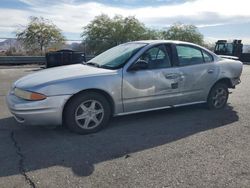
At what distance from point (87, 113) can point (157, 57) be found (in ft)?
5.71

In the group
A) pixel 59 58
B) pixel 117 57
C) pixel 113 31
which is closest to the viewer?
pixel 117 57

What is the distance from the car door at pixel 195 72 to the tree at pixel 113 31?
1065 inches

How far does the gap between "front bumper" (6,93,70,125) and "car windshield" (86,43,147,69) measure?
45.4 inches

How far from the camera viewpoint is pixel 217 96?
272 inches

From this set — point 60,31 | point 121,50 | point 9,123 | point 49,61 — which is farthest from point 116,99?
point 60,31

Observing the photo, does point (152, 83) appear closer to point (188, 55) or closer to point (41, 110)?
point (188, 55)

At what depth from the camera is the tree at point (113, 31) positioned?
111 feet

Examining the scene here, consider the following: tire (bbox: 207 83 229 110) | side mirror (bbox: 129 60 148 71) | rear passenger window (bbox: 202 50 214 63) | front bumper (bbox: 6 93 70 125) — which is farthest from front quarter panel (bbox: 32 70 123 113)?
tire (bbox: 207 83 229 110)

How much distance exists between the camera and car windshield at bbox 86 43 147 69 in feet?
18.8

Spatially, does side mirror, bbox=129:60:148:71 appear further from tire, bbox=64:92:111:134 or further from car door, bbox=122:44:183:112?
tire, bbox=64:92:111:134

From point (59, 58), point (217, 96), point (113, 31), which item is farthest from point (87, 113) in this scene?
point (113, 31)

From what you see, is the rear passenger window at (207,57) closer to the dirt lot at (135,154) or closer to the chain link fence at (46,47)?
the dirt lot at (135,154)

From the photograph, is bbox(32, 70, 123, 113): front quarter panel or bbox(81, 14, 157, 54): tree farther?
bbox(81, 14, 157, 54): tree

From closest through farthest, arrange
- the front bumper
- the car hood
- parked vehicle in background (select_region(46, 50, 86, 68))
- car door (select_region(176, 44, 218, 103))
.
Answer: the front bumper, the car hood, car door (select_region(176, 44, 218, 103)), parked vehicle in background (select_region(46, 50, 86, 68))
